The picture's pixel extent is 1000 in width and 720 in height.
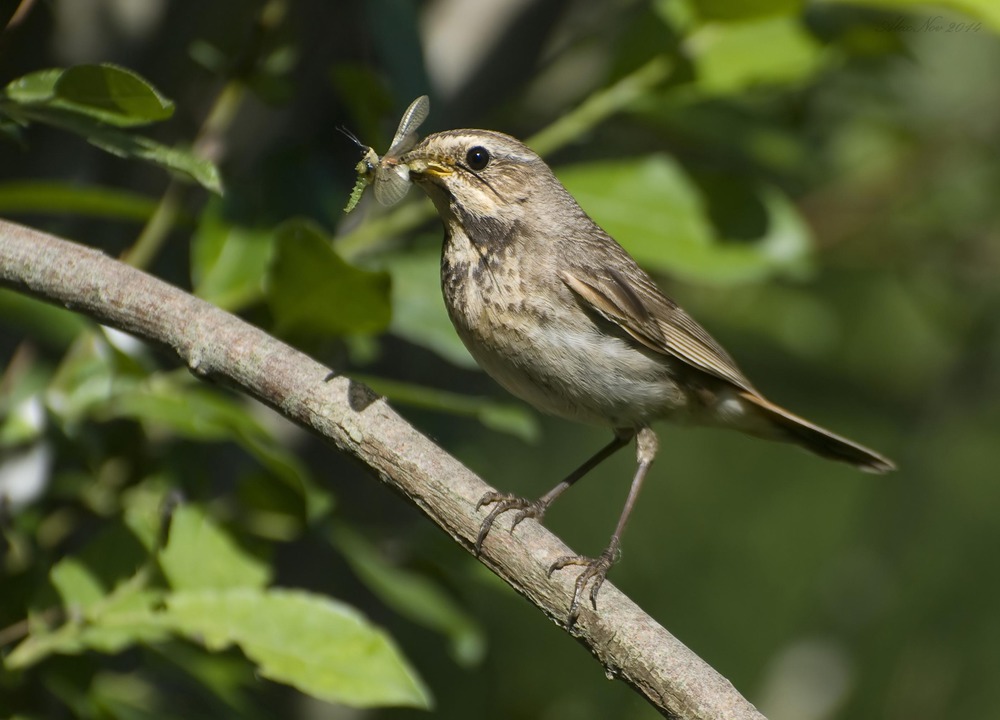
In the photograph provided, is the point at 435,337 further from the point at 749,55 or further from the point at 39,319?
the point at 749,55

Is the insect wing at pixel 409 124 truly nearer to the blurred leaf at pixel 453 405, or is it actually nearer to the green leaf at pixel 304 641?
the blurred leaf at pixel 453 405

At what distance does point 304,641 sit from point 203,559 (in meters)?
0.34

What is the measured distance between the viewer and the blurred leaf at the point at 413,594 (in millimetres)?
3373

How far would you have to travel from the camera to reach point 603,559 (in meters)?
3.21

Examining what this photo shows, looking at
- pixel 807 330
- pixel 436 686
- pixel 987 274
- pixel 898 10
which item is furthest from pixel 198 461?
pixel 987 274

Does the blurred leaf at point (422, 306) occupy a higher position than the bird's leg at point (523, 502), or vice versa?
the blurred leaf at point (422, 306)

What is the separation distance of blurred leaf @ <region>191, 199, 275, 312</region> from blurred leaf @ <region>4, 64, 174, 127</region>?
0.78m

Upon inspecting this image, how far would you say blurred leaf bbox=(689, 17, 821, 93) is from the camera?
3.76 m

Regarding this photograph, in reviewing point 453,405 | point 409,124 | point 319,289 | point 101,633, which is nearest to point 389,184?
point 409,124

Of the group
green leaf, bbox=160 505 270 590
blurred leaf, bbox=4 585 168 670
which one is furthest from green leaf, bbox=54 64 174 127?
blurred leaf, bbox=4 585 168 670

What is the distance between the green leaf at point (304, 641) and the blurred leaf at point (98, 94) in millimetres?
1058

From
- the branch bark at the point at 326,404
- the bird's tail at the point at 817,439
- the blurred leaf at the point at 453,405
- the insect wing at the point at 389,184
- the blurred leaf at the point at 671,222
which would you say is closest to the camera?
the branch bark at the point at 326,404

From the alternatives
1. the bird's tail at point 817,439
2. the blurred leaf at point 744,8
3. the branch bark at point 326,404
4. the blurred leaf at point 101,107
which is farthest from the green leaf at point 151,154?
the bird's tail at point 817,439

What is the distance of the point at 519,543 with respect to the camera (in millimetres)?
2531
